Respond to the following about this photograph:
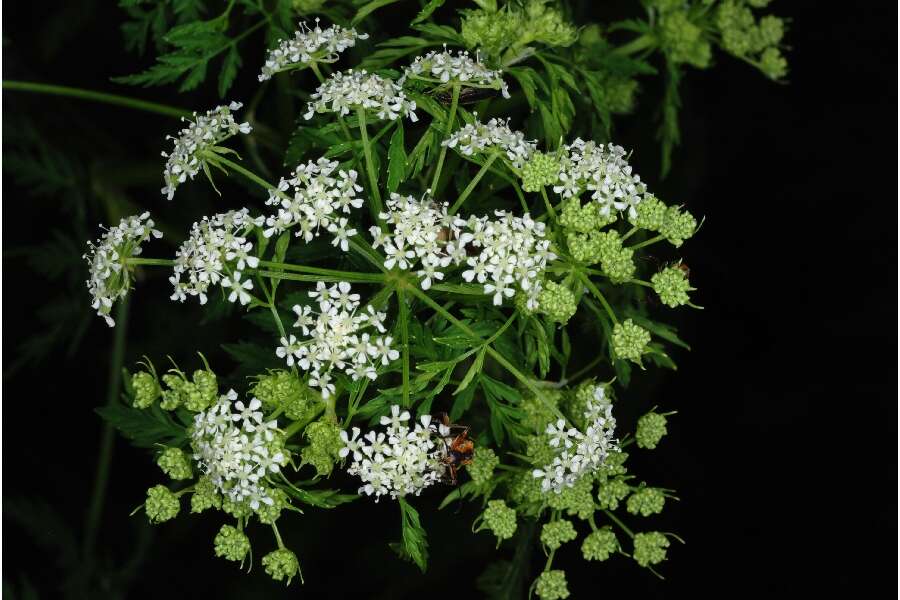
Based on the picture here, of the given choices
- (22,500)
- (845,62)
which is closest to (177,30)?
(22,500)

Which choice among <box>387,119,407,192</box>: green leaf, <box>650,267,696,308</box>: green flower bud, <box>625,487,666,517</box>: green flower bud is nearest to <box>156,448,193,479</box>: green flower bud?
<box>387,119,407,192</box>: green leaf

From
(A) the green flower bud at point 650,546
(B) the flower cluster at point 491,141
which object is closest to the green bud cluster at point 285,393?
(B) the flower cluster at point 491,141

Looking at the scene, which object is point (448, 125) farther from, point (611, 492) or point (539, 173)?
point (611, 492)

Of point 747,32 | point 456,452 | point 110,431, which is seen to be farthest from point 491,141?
point 110,431

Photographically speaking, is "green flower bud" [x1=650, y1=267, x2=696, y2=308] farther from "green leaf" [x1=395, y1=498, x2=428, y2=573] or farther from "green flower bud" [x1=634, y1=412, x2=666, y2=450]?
"green leaf" [x1=395, y1=498, x2=428, y2=573]

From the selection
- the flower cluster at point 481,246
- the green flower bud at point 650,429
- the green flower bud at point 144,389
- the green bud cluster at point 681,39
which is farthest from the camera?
the green bud cluster at point 681,39

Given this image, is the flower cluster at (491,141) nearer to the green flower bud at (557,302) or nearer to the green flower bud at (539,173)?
the green flower bud at (539,173)

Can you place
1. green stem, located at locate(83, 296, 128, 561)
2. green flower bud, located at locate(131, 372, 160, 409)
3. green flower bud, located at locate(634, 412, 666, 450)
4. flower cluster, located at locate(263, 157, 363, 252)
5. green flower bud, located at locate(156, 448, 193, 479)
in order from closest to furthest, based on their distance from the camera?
flower cluster, located at locate(263, 157, 363, 252)
green flower bud, located at locate(156, 448, 193, 479)
green flower bud, located at locate(131, 372, 160, 409)
green flower bud, located at locate(634, 412, 666, 450)
green stem, located at locate(83, 296, 128, 561)
